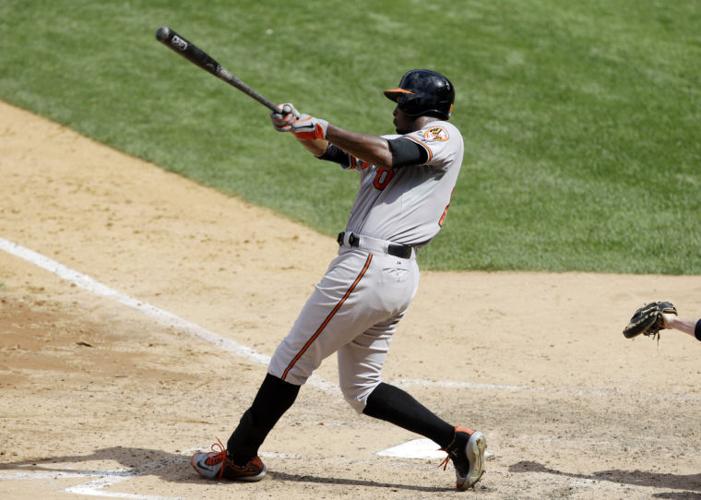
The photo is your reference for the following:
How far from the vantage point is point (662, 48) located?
1484cm

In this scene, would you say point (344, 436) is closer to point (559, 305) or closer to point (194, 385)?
point (194, 385)

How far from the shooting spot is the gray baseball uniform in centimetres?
448

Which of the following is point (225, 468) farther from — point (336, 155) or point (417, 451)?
point (336, 155)

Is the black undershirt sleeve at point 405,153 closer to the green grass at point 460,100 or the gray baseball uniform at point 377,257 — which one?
the gray baseball uniform at point 377,257

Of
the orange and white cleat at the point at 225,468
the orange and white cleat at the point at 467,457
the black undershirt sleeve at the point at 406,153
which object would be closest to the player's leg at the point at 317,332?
the orange and white cleat at the point at 225,468

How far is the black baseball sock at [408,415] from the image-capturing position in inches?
184

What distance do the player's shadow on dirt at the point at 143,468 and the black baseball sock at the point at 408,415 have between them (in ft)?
0.82

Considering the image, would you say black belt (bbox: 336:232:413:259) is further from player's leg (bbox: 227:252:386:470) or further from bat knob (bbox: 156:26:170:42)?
bat knob (bbox: 156:26:170:42)

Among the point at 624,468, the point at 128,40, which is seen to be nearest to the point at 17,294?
the point at 624,468

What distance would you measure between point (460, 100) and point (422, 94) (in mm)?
8852

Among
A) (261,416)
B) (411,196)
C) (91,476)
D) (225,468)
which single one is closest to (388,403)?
(261,416)

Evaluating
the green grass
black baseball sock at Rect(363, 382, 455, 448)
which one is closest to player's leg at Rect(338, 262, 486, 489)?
black baseball sock at Rect(363, 382, 455, 448)

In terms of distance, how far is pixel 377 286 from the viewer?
4.48m

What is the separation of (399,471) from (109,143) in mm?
7839
